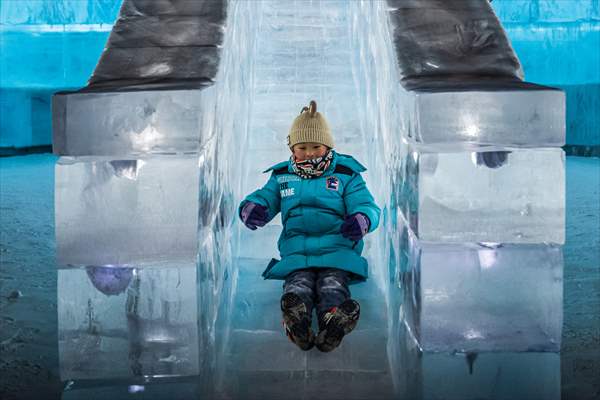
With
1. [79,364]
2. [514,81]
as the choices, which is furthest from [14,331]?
[514,81]

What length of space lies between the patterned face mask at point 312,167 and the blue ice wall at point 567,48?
7.64 m

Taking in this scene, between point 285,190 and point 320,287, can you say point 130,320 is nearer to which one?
point 320,287

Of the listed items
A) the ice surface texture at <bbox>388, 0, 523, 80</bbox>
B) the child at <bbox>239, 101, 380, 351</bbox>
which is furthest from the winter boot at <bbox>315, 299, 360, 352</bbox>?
the ice surface texture at <bbox>388, 0, 523, 80</bbox>

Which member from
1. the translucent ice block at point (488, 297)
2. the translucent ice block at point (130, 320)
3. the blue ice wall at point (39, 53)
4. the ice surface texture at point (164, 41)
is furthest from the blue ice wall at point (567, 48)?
the translucent ice block at point (130, 320)

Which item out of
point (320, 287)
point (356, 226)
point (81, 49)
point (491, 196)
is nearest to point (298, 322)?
point (320, 287)

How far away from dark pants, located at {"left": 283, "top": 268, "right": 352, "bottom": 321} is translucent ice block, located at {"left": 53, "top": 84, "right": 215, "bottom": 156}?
0.67 metres

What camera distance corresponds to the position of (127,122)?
91.7 inches

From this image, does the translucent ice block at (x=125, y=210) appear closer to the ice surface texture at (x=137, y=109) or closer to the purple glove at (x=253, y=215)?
the ice surface texture at (x=137, y=109)

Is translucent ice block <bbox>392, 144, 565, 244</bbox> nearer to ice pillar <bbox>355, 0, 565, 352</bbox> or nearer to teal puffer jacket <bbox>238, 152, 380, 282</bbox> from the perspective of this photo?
ice pillar <bbox>355, 0, 565, 352</bbox>

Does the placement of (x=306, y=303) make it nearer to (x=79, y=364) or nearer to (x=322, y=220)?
(x=322, y=220)

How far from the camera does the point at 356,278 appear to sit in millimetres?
2830

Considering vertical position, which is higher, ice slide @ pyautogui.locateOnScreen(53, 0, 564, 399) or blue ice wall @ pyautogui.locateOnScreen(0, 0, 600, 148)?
blue ice wall @ pyautogui.locateOnScreen(0, 0, 600, 148)

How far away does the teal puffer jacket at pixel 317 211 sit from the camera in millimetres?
2809

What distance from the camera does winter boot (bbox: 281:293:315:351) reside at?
238cm
